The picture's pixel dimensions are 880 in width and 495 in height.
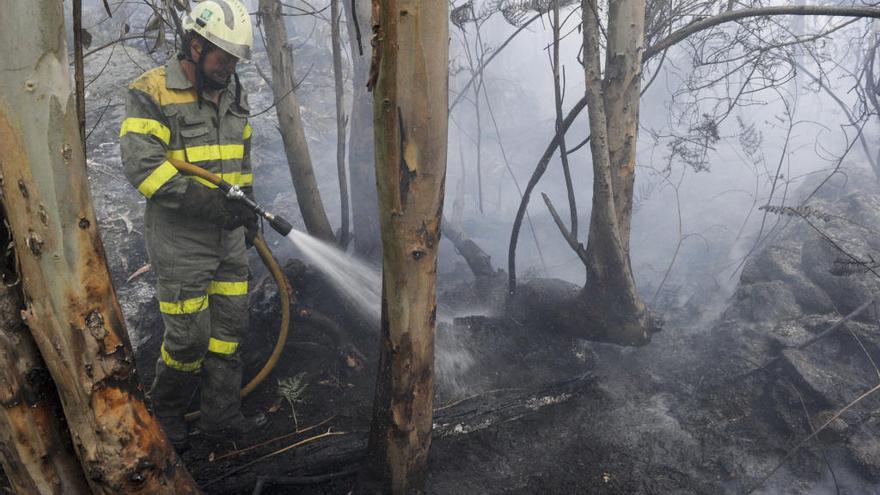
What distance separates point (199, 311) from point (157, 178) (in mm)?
810

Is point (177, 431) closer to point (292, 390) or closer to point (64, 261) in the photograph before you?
point (292, 390)

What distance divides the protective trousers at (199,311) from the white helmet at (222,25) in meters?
0.99

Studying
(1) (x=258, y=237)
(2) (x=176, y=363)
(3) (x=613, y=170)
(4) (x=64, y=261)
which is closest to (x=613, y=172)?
(3) (x=613, y=170)

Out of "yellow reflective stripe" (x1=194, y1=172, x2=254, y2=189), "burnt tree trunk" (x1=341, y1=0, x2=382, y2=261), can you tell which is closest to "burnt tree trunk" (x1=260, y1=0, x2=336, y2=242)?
"burnt tree trunk" (x1=341, y1=0, x2=382, y2=261)

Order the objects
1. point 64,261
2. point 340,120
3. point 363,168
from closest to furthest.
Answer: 1. point 64,261
2. point 340,120
3. point 363,168

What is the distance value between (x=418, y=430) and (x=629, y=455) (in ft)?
4.95

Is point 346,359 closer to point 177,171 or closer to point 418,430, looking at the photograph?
point 418,430

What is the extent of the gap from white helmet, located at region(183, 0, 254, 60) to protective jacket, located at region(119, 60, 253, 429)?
0.82 feet

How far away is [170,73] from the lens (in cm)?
267

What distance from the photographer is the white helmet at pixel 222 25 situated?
8.87 feet

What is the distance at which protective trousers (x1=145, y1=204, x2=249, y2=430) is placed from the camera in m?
2.82

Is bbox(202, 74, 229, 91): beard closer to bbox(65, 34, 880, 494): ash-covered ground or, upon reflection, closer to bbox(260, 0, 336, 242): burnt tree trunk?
bbox(65, 34, 880, 494): ash-covered ground

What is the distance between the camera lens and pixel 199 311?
291 cm

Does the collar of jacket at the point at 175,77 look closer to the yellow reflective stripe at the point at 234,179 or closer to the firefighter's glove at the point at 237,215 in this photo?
the yellow reflective stripe at the point at 234,179
